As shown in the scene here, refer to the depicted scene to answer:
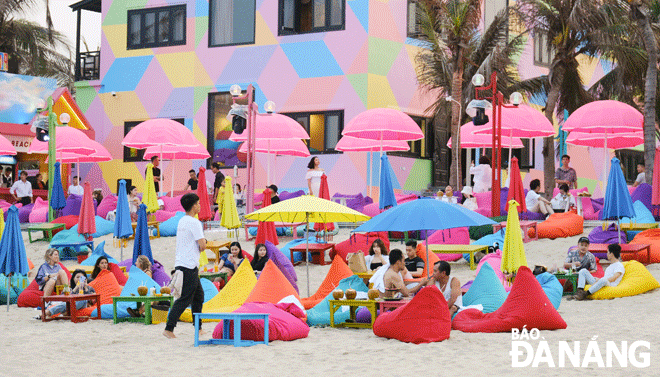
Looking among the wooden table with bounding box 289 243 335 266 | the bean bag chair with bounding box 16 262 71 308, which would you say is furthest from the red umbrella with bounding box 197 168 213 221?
the bean bag chair with bounding box 16 262 71 308

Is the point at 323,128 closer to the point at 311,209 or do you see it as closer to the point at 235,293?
the point at 311,209

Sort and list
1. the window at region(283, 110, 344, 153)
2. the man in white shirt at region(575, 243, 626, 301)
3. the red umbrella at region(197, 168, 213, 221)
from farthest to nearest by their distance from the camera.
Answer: the window at region(283, 110, 344, 153) < the red umbrella at region(197, 168, 213, 221) < the man in white shirt at region(575, 243, 626, 301)

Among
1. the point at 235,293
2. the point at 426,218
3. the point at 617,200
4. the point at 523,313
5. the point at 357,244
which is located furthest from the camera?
the point at 357,244

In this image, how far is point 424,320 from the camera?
348 inches

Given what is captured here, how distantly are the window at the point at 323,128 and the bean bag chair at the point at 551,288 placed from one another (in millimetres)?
13913

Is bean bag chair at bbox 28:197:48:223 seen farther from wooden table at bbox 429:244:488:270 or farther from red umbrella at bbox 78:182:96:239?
wooden table at bbox 429:244:488:270

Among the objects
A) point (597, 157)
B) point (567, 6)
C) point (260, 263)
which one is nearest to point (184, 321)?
point (260, 263)

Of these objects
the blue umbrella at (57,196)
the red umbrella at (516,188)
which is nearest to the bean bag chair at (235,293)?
the red umbrella at (516,188)

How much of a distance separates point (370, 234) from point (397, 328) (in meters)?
6.29

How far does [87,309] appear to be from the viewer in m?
11.4

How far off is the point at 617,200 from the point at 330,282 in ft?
18.1

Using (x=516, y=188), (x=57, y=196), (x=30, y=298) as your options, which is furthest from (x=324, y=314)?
(x=57, y=196)

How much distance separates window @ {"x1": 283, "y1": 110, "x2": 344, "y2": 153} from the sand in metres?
14.1

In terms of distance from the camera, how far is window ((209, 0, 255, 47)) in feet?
85.3
